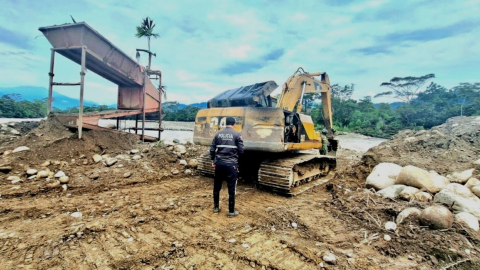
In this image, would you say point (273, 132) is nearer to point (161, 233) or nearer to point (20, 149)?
point (161, 233)

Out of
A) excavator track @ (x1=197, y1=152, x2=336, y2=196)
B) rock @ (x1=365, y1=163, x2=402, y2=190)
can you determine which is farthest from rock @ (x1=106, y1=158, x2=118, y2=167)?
rock @ (x1=365, y1=163, x2=402, y2=190)

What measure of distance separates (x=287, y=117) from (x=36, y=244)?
15.2 feet

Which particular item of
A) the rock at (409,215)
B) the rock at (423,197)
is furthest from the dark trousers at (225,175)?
the rock at (423,197)

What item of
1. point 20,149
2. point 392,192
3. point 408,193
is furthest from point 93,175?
point 408,193

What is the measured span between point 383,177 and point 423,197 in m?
1.23

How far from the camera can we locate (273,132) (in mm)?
5203

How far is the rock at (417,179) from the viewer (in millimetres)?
4723

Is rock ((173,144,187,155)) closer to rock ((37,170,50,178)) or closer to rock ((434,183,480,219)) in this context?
rock ((37,170,50,178))

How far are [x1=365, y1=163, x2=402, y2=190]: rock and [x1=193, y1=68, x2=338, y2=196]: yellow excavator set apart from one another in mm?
1250

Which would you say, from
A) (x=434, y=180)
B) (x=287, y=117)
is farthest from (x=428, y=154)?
(x=287, y=117)

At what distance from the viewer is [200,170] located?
22.5 feet

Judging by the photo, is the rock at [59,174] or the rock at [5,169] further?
the rock at [59,174]

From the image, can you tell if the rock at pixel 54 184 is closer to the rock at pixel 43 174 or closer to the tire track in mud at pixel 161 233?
the tire track in mud at pixel 161 233

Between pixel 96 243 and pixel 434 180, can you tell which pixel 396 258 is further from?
pixel 96 243
